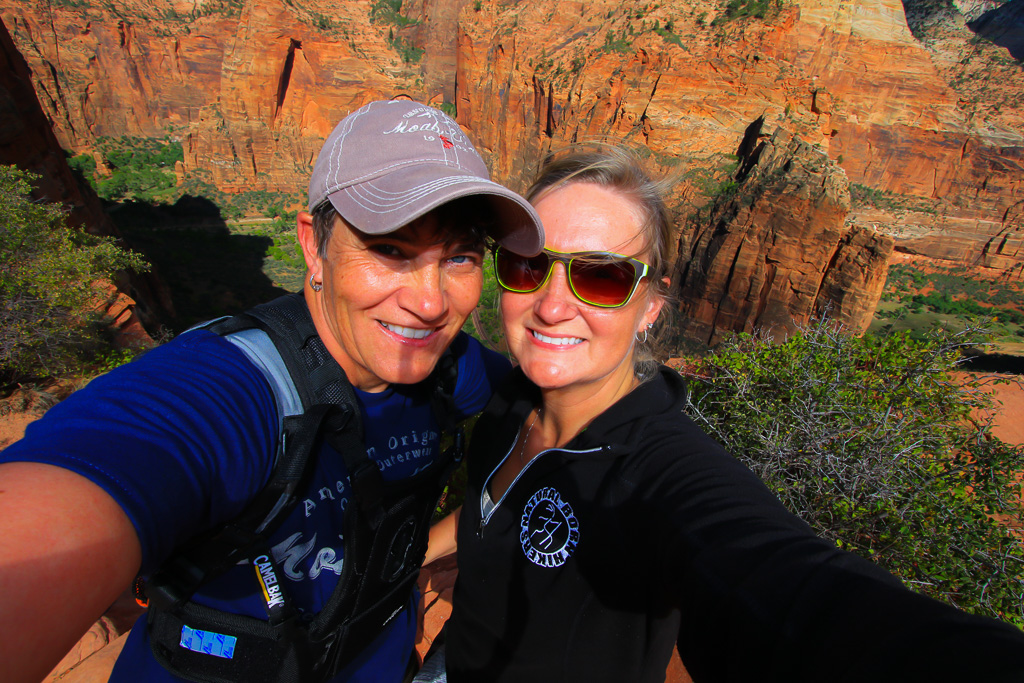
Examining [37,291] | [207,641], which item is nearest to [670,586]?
[207,641]

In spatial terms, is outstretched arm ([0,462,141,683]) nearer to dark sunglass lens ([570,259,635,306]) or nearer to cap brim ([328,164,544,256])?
cap brim ([328,164,544,256])

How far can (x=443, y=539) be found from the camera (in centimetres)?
239

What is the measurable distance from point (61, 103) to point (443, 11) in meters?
37.8

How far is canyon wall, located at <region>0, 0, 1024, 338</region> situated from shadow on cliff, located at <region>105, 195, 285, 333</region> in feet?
20.2

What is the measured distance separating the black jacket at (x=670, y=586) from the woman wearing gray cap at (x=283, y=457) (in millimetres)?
450

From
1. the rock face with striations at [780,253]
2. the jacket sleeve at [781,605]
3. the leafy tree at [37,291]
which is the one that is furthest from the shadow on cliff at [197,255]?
the rock face with striations at [780,253]

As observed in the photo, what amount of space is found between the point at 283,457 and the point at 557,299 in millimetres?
992

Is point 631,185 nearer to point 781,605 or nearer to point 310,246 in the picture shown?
point 310,246

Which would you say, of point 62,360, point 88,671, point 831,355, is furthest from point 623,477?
point 62,360

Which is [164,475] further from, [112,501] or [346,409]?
[346,409]

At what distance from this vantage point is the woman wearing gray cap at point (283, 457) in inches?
30.4

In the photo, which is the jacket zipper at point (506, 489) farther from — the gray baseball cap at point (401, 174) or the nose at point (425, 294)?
the gray baseball cap at point (401, 174)

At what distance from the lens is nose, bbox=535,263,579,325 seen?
160 centimetres

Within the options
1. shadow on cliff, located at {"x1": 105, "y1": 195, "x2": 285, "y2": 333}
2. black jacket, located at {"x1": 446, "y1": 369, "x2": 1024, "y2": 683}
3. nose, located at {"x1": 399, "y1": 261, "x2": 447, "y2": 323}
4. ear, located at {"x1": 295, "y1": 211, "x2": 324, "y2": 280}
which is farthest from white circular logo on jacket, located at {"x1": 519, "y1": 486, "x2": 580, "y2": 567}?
shadow on cliff, located at {"x1": 105, "y1": 195, "x2": 285, "y2": 333}
